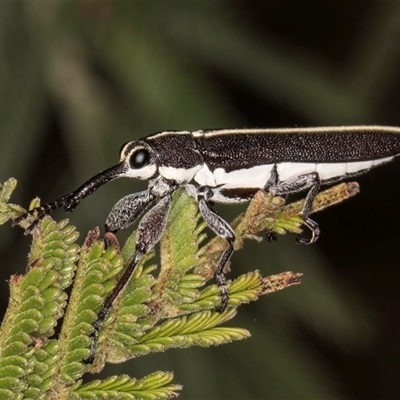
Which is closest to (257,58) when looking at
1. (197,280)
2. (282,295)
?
(282,295)

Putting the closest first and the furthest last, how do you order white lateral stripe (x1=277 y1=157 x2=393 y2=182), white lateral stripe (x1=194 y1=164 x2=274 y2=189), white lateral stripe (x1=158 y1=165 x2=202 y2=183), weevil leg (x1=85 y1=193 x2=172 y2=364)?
weevil leg (x1=85 y1=193 x2=172 y2=364) → white lateral stripe (x1=158 y1=165 x2=202 y2=183) → white lateral stripe (x1=194 y1=164 x2=274 y2=189) → white lateral stripe (x1=277 y1=157 x2=393 y2=182)

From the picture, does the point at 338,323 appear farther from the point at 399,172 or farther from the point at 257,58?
the point at 399,172

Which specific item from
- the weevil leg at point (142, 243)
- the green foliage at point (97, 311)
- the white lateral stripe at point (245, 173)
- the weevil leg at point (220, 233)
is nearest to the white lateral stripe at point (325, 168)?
the white lateral stripe at point (245, 173)

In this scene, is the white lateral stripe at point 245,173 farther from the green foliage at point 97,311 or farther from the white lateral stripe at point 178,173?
the green foliage at point 97,311

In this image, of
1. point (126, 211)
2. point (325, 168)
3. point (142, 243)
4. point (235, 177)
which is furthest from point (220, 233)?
point (325, 168)

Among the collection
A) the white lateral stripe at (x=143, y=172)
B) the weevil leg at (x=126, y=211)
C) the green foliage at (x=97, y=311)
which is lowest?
the green foliage at (x=97, y=311)

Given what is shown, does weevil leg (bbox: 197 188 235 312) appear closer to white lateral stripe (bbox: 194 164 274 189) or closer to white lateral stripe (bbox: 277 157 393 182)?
white lateral stripe (bbox: 194 164 274 189)

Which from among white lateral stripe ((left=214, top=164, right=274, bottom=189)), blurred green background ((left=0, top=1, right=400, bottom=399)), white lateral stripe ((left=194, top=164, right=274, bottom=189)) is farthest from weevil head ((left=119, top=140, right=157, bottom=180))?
blurred green background ((left=0, top=1, right=400, bottom=399))
